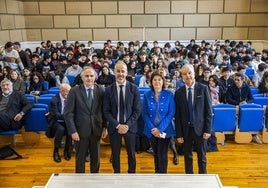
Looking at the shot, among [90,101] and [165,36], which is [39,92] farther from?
[165,36]

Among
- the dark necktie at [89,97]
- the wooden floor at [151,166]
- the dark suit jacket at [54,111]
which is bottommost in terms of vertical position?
the wooden floor at [151,166]

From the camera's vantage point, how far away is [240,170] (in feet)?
13.4

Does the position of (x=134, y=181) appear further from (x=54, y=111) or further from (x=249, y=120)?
(x=249, y=120)

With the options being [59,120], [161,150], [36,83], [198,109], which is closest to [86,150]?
[161,150]

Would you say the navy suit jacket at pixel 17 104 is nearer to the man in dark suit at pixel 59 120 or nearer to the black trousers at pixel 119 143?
the man in dark suit at pixel 59 120

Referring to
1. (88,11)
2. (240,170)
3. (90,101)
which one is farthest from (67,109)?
(88,11)

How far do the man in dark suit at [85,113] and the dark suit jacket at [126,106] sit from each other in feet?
0.35

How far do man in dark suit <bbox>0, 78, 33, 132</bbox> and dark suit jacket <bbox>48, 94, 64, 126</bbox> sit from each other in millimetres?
516

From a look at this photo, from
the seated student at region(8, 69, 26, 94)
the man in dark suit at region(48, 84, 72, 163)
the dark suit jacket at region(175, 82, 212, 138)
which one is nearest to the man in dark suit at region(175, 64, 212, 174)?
the dark suit jacket at region(175, 82, 212, 138)

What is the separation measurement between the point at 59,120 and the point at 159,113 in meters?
2.04

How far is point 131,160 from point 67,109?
3.46ft

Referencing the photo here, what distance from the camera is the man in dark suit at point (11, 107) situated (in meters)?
4.67

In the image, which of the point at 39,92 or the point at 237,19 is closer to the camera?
the point at 39,92

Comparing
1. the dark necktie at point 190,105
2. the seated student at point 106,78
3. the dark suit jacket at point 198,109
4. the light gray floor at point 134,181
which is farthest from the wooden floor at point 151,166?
the seated student at point 106,78
